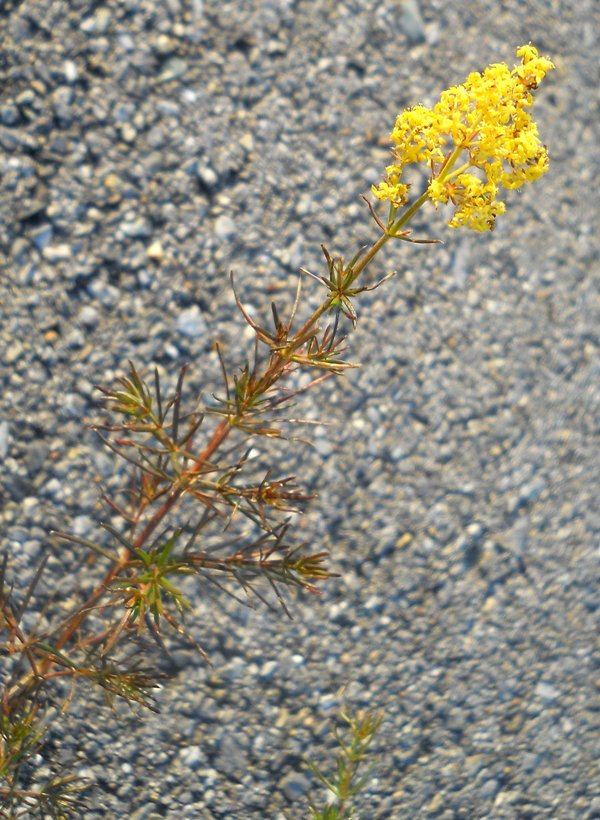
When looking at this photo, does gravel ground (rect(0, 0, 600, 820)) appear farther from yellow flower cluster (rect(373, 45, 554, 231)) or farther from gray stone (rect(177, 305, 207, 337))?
yellow flower cluster (rect(373, 45, 554, 231))

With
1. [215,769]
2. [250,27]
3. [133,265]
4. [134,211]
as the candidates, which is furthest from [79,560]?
[250,27]

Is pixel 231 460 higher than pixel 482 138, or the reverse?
pixel 231 460

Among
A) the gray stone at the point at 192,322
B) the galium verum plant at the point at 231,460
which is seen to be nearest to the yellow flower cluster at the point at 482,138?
the galium verum plant at the point at 231,460

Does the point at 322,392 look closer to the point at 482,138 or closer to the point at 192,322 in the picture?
the point at 192,322

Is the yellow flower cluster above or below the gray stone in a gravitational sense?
below

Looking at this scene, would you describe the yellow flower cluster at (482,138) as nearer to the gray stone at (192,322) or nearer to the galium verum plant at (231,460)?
the galium verum plant at (231,460)

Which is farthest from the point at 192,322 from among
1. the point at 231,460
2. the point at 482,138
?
the point at 482,138

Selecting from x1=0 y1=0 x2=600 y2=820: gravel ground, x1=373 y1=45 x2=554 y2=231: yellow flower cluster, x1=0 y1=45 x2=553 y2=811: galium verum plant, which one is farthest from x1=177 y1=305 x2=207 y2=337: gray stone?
x1=373 y1=45 x2=554 y2=231: yellow flower cluster
